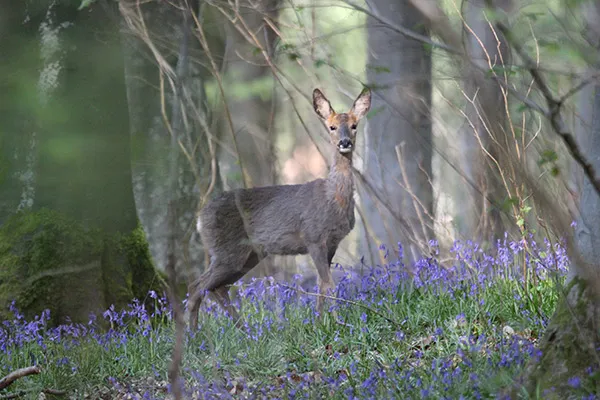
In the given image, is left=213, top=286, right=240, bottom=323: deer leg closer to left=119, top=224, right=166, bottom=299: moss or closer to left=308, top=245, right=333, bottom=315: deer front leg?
left=119, top=224, right=166, bottom=299: moss

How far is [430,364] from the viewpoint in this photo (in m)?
4.99

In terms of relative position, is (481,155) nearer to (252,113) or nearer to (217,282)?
(217,282)

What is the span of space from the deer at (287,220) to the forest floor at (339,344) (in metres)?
0.57

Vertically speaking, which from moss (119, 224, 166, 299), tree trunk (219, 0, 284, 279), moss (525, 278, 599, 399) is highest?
tree trunk (219, 0, 284, 279)

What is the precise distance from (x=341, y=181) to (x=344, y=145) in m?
0.37

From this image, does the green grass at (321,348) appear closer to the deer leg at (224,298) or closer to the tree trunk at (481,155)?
the deer leg at (224,298)

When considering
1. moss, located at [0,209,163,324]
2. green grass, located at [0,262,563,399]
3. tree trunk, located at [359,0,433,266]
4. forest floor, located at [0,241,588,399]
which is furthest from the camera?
tree trunk, located at [359,0,433,266]

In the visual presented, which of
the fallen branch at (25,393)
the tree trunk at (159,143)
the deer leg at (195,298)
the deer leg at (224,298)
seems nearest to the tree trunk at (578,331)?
the fallen branch at (25,393)

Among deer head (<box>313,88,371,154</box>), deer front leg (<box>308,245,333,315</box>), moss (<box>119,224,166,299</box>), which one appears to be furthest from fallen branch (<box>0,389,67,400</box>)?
deer head (<box>313,88,371,154</box>)

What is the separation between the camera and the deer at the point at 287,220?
23.5ft

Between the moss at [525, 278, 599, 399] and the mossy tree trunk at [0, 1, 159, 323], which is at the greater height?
the mossy tree trunk at [0, 1, 159, 323]

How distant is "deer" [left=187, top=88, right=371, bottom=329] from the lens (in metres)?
7.16

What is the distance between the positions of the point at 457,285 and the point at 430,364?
1517mm

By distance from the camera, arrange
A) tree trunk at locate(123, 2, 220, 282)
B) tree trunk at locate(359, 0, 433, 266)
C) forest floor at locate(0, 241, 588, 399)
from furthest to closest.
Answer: tree trunk at locate(359, 0, 433, 266), tree trunk at locate(123, 2, 220, 282), forest floor at locate(0, 241, 588, 399)
